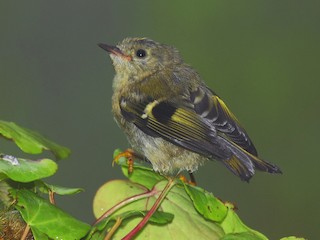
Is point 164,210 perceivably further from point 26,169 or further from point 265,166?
point 265,166

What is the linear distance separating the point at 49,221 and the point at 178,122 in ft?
5.12

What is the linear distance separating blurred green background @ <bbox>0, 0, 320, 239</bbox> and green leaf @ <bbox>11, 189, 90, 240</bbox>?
3873mm

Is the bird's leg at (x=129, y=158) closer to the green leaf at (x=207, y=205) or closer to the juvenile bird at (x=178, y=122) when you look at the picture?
the green leaf at (x=207, y=205)

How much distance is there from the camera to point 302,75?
664 centimetres

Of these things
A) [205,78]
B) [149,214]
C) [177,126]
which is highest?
[149,214]

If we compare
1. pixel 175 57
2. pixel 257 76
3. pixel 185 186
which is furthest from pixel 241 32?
pixel 185 186

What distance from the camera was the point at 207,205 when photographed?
2697mm

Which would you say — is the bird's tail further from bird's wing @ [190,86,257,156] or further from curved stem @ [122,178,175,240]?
curved stem @ [122,178,175,240]

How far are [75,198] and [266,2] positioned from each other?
256 centimetres

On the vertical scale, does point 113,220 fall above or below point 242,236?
below

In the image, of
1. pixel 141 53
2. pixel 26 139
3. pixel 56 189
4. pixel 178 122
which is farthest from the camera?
pixel 141 53

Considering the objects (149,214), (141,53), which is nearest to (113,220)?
(149,214)

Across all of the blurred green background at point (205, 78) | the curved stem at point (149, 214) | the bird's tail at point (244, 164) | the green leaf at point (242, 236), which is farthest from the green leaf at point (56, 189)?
the blurred green background at point (205, 78)

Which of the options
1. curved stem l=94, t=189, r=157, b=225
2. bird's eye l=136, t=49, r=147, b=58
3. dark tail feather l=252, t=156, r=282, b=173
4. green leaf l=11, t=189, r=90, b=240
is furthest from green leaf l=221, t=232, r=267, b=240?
bird's eye l=136, t=49, r=147, b=58
